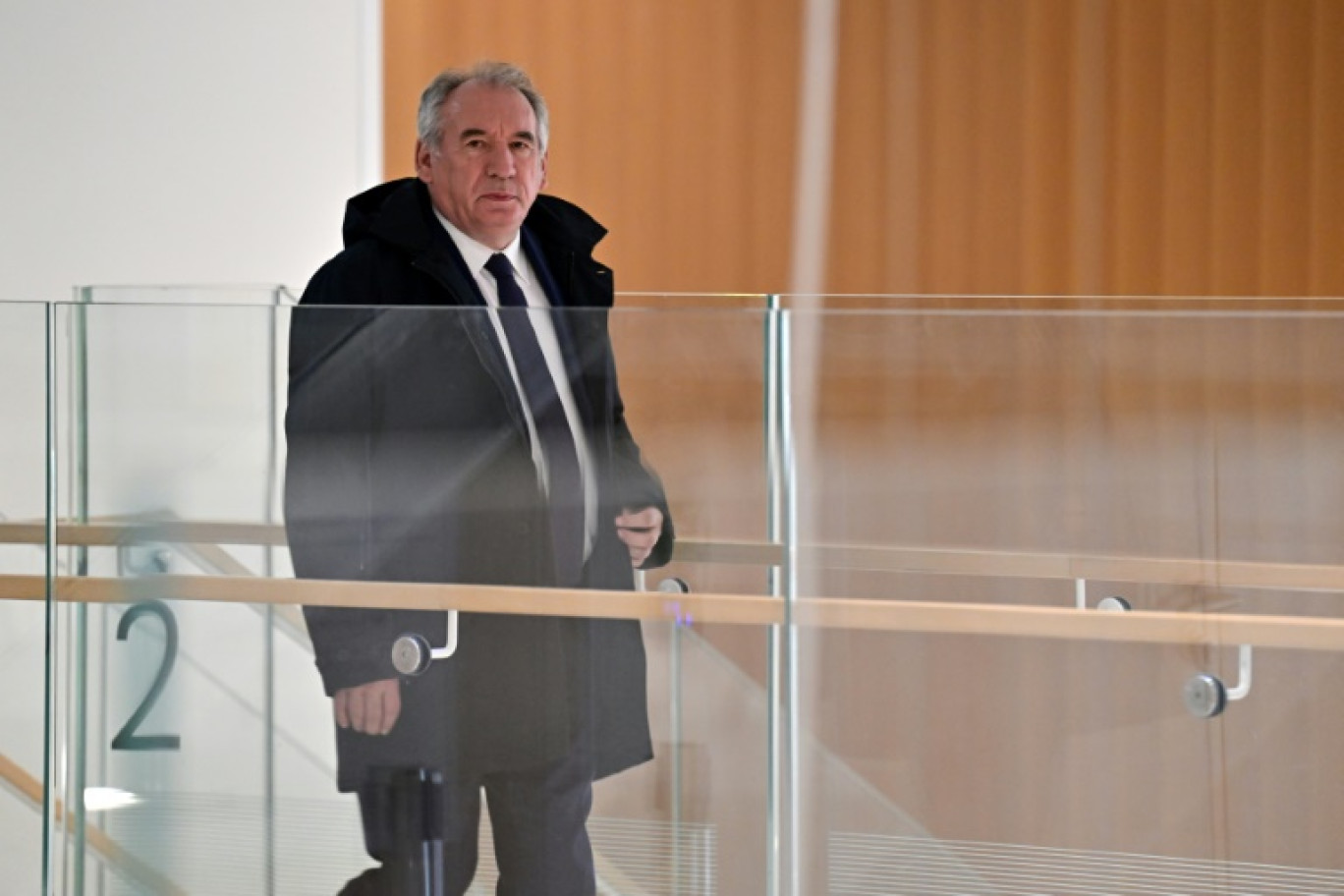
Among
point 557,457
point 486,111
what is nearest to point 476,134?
point 486,111

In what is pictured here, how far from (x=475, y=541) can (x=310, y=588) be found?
0.56ft

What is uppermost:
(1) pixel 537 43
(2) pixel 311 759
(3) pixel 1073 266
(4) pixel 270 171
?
(1) pixel 537 43

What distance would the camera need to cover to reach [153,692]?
1.81m

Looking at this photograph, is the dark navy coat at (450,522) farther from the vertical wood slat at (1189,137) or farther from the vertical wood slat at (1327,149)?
the vertical wood slat at (1327,149)

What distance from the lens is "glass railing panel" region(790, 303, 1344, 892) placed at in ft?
5.66

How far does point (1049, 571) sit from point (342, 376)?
72 centimetres

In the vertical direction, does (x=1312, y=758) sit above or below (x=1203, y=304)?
below

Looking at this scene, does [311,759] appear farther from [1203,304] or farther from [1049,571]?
[1203,304]

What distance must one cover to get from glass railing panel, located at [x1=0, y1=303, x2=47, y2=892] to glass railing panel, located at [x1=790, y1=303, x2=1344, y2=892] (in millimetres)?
767

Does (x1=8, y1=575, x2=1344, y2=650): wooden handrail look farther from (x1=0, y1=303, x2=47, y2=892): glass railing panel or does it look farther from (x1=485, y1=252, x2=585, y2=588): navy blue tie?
(x1=0, y1=303, x2=47, y2=892): glass railing panel

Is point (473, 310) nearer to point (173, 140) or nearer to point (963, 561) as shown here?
point (963, 561)

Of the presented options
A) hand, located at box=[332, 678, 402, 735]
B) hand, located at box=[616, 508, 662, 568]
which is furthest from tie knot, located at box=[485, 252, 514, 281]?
hand, located at box=[332, 678, 402, 735]

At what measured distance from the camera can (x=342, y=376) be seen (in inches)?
69.6

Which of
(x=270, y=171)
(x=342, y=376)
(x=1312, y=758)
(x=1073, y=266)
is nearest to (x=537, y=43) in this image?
(x=270, y=171)
